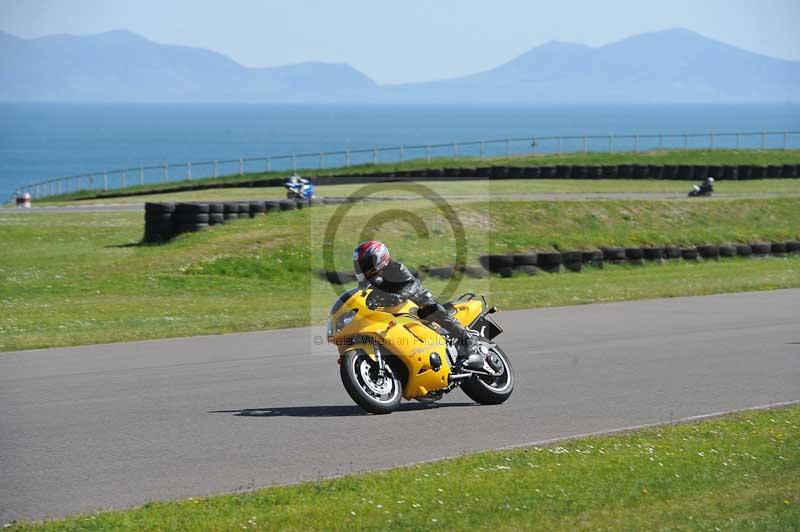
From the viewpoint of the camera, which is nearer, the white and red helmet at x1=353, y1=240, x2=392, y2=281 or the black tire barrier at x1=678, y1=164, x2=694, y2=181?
the white and red helmet at x1=353, y1=240, x2=392, y2=281

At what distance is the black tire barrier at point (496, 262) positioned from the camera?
970 inches

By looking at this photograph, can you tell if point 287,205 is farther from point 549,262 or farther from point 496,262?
point 549,262

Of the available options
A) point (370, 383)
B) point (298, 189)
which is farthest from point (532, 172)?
point (370, 383)

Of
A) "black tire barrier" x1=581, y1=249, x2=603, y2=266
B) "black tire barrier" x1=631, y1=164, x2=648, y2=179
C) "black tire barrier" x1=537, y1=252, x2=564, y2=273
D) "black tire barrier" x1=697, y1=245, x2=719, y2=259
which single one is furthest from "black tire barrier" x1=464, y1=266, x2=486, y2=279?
"black tire barrier" x1=631, y1=164, x2=648, y2=179

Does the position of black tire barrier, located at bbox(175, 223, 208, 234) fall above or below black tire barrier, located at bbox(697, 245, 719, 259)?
above

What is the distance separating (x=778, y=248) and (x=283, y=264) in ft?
38.5

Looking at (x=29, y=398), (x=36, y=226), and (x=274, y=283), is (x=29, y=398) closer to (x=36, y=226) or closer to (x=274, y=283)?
(x=274, y=283)

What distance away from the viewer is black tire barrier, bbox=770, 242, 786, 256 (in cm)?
2873

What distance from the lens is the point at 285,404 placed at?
1109 cm

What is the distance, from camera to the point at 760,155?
2253 inches

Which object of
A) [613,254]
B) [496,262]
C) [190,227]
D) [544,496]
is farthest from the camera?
[190,227]

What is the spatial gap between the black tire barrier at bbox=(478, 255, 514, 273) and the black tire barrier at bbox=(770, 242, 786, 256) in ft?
24.6

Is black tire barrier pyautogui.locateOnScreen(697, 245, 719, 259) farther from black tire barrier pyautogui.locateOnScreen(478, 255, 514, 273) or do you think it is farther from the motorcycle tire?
the motorcycle tire

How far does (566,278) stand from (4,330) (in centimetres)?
1142
